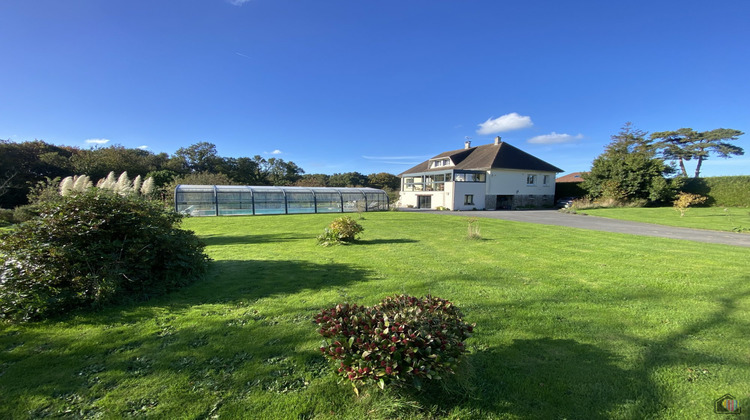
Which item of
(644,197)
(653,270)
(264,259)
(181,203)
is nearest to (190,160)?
(181,203)

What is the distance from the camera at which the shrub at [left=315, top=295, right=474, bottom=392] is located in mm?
1828

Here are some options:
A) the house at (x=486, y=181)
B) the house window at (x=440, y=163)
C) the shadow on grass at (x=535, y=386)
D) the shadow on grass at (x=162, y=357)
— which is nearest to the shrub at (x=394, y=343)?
the shadow on grass at (x=535, y=386)

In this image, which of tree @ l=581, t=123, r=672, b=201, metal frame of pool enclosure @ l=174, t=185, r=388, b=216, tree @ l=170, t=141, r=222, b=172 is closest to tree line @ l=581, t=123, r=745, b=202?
tree @ l=581, t=123, r=672, b=201

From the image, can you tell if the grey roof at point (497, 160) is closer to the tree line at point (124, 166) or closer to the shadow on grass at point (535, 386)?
the tree line at point (124, 166)

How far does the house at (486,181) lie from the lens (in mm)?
31656

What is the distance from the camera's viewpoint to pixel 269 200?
77.6 feet

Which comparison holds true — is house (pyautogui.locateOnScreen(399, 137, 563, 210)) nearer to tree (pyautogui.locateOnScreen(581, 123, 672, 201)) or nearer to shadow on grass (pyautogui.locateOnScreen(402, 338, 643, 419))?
tree (pyautogui.locateOnScreen(581, 123, 672, 201))

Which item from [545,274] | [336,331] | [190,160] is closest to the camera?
[336,331]

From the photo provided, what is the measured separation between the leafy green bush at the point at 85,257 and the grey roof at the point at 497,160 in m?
31.8

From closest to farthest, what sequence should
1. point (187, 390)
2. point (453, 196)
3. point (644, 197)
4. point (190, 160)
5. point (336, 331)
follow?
point (336, 331), point (187, 390), point (644, 197), point (453, 196), point (190, 160)

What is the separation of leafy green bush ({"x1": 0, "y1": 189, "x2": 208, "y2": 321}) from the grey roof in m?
31.8

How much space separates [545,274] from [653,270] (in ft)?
7.44

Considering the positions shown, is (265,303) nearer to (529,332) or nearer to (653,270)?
(529,332)

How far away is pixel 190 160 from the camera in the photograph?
45.1 m
